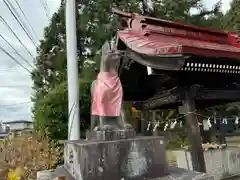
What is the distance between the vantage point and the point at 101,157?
11.9ft

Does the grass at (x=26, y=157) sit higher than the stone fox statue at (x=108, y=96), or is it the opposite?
the stone fox statue at (x=108, y=96)

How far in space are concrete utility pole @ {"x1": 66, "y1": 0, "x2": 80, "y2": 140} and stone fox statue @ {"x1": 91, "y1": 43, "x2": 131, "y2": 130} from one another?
2512 millimetres

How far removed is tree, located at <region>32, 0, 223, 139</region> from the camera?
7.95m

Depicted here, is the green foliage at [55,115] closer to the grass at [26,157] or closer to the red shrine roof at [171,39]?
the grass at [26,157]

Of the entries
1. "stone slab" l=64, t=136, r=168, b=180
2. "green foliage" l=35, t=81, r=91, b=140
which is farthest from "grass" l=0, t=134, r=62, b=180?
"stone slab" l=64, t=136, r=168, b=180

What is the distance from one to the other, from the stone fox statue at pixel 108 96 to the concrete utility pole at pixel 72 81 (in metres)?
2.51

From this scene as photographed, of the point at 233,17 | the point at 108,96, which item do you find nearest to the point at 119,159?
the point at 108,96

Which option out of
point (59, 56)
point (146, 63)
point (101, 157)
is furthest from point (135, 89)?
point (59, 56)

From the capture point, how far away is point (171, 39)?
5461 mm

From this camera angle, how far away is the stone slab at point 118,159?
3559mm

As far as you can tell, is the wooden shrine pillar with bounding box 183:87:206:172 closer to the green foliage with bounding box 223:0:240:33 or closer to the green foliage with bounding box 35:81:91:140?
the green foliage with bounding box 35:81:91:140

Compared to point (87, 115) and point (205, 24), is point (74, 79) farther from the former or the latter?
point (205, 24)

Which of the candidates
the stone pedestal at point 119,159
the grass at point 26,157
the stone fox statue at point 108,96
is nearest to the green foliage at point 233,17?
the grass at point 26,157

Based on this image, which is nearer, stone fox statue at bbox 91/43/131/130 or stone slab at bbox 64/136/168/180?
stone slab at bbox 64/136/168/180
